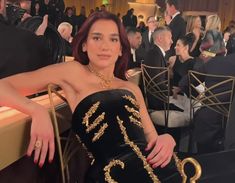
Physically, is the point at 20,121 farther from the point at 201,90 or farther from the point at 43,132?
the point at 201,90

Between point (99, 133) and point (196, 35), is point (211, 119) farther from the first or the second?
point (196, 35)

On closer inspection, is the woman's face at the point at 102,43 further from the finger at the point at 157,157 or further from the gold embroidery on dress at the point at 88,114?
the finger at the point at 157,157

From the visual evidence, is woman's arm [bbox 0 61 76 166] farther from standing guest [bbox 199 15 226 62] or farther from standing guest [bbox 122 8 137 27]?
standing guest [bbox 122 8 137 27]

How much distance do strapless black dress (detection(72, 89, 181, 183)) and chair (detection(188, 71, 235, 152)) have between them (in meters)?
1.50

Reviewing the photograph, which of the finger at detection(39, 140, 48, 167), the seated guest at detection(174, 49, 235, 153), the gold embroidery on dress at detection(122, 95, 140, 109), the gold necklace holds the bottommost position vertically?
the seated guest at detection(174, 49, 235, 153)

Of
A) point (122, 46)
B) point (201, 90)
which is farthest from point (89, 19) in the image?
point (201, 90)

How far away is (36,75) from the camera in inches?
49.7

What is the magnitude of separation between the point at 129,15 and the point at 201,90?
693 cm

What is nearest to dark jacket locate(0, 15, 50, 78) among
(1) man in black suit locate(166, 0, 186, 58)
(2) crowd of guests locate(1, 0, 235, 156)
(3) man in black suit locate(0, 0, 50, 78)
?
(3) man in black suit locate(0, 0, 50, 78)

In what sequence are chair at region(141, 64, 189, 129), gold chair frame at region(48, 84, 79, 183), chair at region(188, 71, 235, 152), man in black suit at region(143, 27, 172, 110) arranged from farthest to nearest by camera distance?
1. man in black suit at region(143, 27, 172, 110)
2. chair at region(141, 64, 189, 129)
3. chair at region(188, 71, 235, 152)
4. gold chair frame at region(48, 84, 79, 183)

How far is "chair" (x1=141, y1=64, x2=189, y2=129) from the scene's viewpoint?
2836 mm

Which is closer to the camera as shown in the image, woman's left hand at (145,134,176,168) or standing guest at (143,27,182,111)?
woman's left hand at (145,134,176,168)

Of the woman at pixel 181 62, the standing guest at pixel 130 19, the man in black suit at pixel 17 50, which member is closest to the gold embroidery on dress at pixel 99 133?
the man in black suit at pixel 17 50

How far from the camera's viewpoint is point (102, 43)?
140cm
